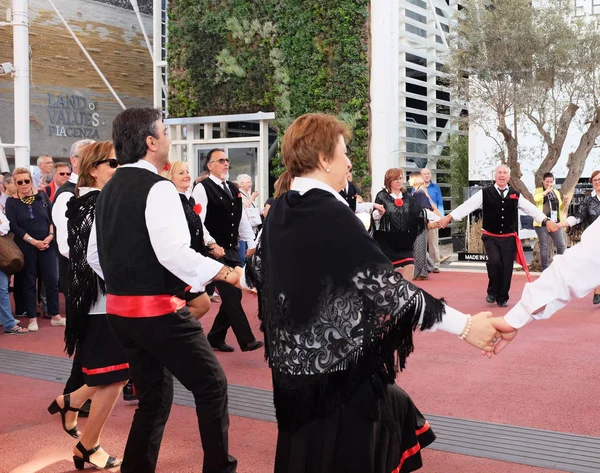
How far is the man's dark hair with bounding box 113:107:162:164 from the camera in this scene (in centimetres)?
375

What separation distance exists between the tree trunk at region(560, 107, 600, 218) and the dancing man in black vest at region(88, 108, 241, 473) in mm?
11909

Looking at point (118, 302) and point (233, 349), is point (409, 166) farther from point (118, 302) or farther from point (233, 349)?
point (118, 302)

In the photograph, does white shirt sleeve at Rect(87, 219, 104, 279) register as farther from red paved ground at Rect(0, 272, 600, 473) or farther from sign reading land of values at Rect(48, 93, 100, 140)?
sign reading land of values at Rect(48, 93, 100, 140)

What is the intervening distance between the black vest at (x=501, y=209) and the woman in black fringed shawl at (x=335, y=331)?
25.3 ft

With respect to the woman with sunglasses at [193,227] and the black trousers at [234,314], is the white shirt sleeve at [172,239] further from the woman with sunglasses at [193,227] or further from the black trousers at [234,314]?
the black trousers at [234,314]

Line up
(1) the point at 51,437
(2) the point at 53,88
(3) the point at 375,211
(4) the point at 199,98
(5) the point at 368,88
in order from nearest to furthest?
(1) the point at 51,437 < (3) the point at 375,211 < (5) the point at 368,88 < (4) the point at 199,98 < (2) the point at 53,88

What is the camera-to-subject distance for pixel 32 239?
30.9ft

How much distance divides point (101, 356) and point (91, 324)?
22cm

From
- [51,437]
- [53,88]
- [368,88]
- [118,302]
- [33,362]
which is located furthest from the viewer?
[53,88]

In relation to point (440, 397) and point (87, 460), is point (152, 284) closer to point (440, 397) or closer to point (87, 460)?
point (87, 460)

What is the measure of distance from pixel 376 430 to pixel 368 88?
15522 mm

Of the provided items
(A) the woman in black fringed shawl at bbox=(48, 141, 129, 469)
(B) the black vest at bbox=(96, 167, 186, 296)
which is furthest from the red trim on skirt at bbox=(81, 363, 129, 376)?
(B) the black vest at bbox=(96, 167, 186, 296)

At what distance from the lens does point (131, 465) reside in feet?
12.6

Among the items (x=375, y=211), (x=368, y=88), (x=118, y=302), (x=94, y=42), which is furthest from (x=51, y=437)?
(x=94, y=42)
